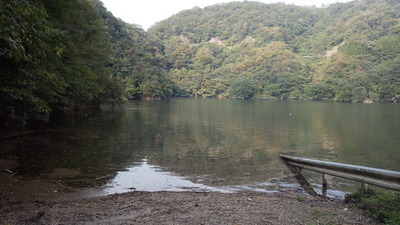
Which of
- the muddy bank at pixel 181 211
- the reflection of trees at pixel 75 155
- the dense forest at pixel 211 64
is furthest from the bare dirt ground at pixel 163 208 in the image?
the dense forest at pixel 211 64

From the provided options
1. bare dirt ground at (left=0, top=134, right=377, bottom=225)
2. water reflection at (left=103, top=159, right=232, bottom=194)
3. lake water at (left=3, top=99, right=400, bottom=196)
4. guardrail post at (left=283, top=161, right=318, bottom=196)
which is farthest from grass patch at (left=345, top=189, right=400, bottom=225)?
water reflection at (left=103, top=159, right=232, bottom=194)

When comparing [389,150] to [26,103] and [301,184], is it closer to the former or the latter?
[301,184]

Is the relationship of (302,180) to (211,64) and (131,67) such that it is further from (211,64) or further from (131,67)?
(211,64)

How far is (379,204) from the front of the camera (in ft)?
18.1

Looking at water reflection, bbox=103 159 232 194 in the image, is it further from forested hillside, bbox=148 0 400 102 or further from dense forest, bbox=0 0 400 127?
forested hillside, bbox=148 0 400 102

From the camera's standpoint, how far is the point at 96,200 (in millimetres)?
6648

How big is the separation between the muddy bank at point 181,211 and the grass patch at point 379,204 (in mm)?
243

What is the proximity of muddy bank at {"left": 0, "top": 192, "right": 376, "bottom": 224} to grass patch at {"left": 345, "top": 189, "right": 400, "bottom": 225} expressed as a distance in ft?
0.80

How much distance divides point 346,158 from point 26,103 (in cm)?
1423

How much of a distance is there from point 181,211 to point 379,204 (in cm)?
365

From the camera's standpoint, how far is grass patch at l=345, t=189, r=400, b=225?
16.2 feet

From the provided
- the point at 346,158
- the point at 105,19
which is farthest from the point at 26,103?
the point at 105,19

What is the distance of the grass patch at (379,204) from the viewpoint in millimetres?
4941

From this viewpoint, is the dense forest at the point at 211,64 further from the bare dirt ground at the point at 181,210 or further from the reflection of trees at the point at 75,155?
the bare dirt ground at the point at 181,210
